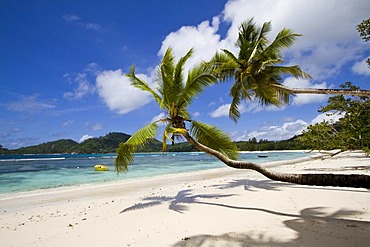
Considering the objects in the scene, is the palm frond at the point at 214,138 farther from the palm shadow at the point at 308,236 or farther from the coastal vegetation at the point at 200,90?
the palm shadow at the point at 308,236

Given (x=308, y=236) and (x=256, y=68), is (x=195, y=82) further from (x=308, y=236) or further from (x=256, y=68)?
(x=308, y=236)

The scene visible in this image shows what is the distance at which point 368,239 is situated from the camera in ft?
12.7

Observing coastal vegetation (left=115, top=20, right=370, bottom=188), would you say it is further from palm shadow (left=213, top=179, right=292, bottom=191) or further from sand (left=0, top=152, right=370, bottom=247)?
palm shadow (left=213, top=179, right=292, bottom=191)

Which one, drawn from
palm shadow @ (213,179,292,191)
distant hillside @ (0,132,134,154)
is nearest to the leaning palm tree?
palm shadow @ (213,179,292,191)

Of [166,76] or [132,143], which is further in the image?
[166,76]

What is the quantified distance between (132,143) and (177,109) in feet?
5.01

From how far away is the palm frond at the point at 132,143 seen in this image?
20.5 ft

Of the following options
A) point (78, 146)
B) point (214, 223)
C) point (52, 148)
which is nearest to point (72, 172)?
point (214, 223)

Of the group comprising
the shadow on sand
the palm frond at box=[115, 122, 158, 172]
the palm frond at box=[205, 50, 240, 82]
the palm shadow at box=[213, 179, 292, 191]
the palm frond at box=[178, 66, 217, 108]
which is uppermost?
the palm frond at box=[205, 50, 240, 82]

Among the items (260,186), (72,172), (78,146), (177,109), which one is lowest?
(72,172)

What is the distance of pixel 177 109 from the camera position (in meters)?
6.69

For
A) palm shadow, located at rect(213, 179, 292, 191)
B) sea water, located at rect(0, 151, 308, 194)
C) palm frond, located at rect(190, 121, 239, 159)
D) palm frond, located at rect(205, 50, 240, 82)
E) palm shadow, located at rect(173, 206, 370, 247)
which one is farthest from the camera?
sea water, located at rect(0, 151, 308, 194)

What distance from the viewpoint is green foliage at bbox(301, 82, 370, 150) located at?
A: 8.46 meters

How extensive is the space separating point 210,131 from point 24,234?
17.0ft
